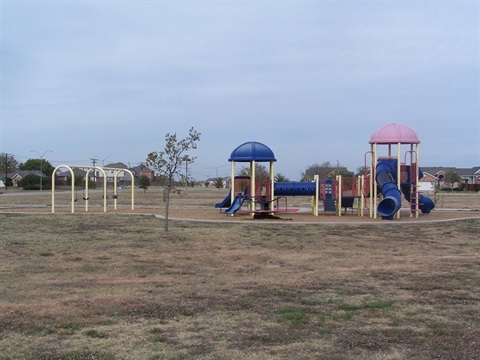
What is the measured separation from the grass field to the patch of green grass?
0.08 ft

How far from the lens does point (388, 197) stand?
21484mm

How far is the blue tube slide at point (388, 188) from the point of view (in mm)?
21353

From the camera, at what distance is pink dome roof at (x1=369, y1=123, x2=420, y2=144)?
75.0 feet

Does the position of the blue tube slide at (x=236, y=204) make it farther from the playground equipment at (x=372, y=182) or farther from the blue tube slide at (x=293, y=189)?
the blue tube slide at (x=293, y=189)

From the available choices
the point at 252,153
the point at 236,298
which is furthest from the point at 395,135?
the point at 236,298

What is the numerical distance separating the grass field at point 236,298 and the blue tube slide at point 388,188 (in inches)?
271

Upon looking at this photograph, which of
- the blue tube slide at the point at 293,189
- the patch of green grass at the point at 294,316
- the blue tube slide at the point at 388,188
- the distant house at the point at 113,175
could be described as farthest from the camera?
the distant house at the point at 113,175

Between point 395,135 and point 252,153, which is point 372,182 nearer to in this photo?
point 395,135

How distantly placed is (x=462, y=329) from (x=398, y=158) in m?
17.5

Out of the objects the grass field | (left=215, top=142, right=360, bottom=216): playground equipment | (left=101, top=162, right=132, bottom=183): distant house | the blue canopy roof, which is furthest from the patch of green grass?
(left=101, top=162, right=132, bottom=183): distant house

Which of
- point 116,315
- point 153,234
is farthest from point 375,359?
point 153,234

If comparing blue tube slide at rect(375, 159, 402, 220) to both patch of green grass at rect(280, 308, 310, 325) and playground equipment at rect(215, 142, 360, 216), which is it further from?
patch of green grass at rect(280, 308, 310, 325)

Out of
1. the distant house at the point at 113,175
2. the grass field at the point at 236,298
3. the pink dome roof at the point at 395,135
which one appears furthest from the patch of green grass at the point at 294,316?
the distant house at the point at 113,175

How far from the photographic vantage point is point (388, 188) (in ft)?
72.9
